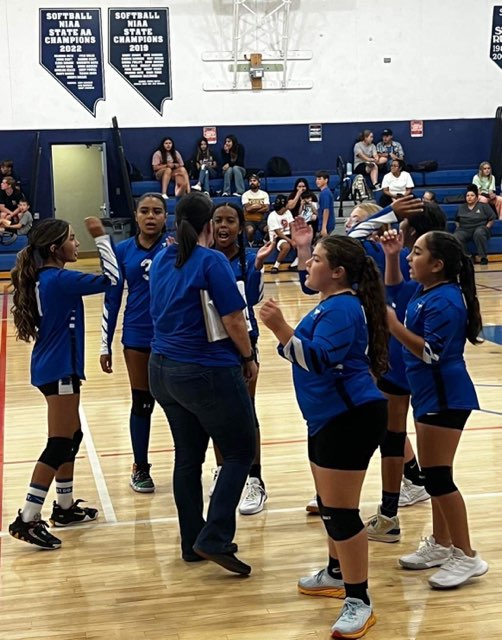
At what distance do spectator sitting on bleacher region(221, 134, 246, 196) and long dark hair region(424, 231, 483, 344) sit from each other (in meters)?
15.1

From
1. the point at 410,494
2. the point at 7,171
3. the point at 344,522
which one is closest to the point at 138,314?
the point at 410,494

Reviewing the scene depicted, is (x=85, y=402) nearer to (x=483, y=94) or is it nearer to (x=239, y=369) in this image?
(x=239, y=369)

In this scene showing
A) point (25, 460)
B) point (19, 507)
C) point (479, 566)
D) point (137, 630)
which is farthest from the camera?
point (25, 460)

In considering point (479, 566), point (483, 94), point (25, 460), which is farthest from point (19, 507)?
point (483, 94)

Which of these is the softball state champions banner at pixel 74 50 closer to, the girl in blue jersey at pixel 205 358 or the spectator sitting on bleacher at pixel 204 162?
the spectator sitting on bleacher at pixel 204 162

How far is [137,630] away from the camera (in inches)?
143

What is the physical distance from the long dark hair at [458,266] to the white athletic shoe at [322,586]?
1171 millimetres

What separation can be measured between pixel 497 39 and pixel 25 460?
692 inches

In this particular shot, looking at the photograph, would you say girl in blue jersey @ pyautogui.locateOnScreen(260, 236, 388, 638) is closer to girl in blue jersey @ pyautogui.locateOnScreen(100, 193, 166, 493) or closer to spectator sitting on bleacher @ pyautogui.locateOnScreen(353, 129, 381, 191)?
girl in blue jersey @ pyautogui.locateOnScreen(100, 193, 166, 493)

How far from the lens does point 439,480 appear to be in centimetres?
386

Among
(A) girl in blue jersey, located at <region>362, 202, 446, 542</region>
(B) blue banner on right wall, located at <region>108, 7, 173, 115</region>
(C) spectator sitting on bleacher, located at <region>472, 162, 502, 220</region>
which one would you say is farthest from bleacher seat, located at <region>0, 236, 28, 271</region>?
(A) girl in blue jersey, located at <region>362, 202, 446, 542</region>

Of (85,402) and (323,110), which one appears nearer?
(85,402)

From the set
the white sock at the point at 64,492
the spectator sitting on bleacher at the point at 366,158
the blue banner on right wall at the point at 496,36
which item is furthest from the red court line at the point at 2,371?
the blue banner on right wall at the point at 496,36

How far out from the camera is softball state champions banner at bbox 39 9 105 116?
19.1m
